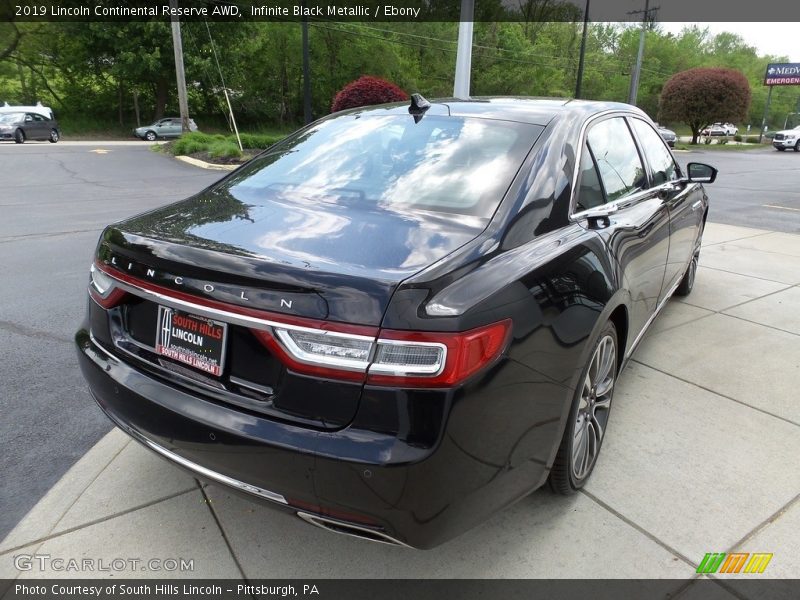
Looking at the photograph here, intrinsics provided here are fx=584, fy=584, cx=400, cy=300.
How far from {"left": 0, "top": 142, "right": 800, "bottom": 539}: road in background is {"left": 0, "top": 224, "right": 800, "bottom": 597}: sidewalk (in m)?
0.22

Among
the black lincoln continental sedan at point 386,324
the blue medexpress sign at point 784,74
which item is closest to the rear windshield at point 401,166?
the black lincoln continental sedan at point 386,324

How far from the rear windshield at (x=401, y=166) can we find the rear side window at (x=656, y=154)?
4.42ft

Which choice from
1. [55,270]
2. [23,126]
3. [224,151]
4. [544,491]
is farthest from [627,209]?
[23,126]

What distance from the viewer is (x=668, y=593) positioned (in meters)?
2.07

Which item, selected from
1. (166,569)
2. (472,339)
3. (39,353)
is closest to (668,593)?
(472,339)

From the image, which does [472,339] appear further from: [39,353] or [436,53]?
[436,53]

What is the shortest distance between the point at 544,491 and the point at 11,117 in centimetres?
2984

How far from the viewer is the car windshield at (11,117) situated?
25.0 m

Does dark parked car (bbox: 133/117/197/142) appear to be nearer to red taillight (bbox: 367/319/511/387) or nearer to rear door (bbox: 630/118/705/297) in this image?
rear door (bbox: 630/118/705/297)

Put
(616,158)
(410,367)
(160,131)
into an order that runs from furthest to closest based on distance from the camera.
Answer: (160,131) → (616,158) → (410,367)

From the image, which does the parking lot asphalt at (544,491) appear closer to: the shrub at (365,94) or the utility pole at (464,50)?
the utility pole at (464,50)

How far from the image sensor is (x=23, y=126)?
25.3 meters

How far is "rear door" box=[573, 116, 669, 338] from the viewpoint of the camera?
102 inches

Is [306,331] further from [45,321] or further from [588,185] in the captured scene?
[45,321]
